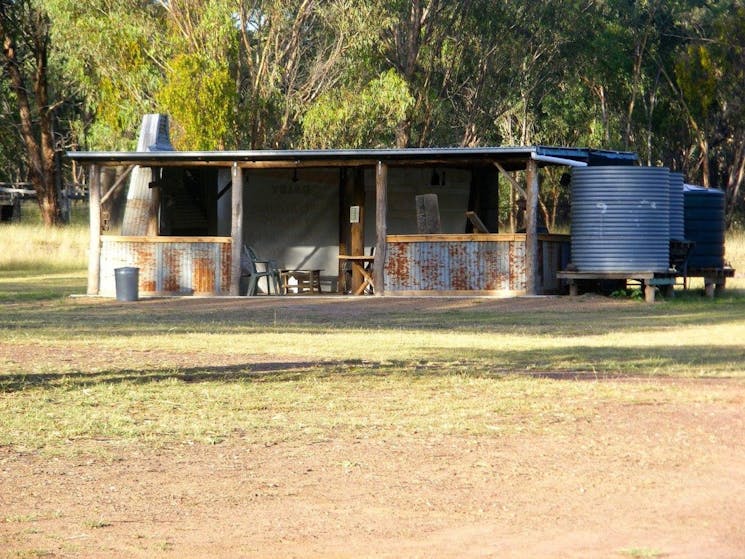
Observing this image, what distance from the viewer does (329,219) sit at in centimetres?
2705

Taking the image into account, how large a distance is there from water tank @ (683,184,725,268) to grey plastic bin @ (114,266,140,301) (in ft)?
33.4

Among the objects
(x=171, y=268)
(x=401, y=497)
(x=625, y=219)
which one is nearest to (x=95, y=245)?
(x=171, y=268)

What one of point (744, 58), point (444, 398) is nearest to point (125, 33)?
point (744, 58)

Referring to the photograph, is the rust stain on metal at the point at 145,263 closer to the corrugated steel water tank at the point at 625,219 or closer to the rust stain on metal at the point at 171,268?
the rust stain on metal at the point at 171,268

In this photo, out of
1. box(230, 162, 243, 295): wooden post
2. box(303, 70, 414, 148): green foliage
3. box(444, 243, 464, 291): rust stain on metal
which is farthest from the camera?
box(303, 70, 414, 148): green foliage

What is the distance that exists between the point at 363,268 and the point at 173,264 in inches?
137

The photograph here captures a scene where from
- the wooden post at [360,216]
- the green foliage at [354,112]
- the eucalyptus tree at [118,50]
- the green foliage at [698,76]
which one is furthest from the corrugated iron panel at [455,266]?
the green foliage at [698,76]

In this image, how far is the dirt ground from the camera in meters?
6.15

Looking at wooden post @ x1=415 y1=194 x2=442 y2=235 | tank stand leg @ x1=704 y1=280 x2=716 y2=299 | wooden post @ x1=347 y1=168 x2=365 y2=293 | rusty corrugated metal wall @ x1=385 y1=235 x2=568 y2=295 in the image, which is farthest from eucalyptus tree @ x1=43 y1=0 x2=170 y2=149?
tank stand leg @ x1=704 y1=280 x2=716 y2=299

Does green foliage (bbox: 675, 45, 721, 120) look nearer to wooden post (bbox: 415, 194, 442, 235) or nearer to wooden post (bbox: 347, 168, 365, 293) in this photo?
wooden post (bbox: 347, 168, 365, 293)

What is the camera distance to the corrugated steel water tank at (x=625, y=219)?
917 inches

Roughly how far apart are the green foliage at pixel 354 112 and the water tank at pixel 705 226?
14.2m

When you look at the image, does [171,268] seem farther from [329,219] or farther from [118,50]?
[118,50]

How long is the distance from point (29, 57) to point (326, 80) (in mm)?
16510
